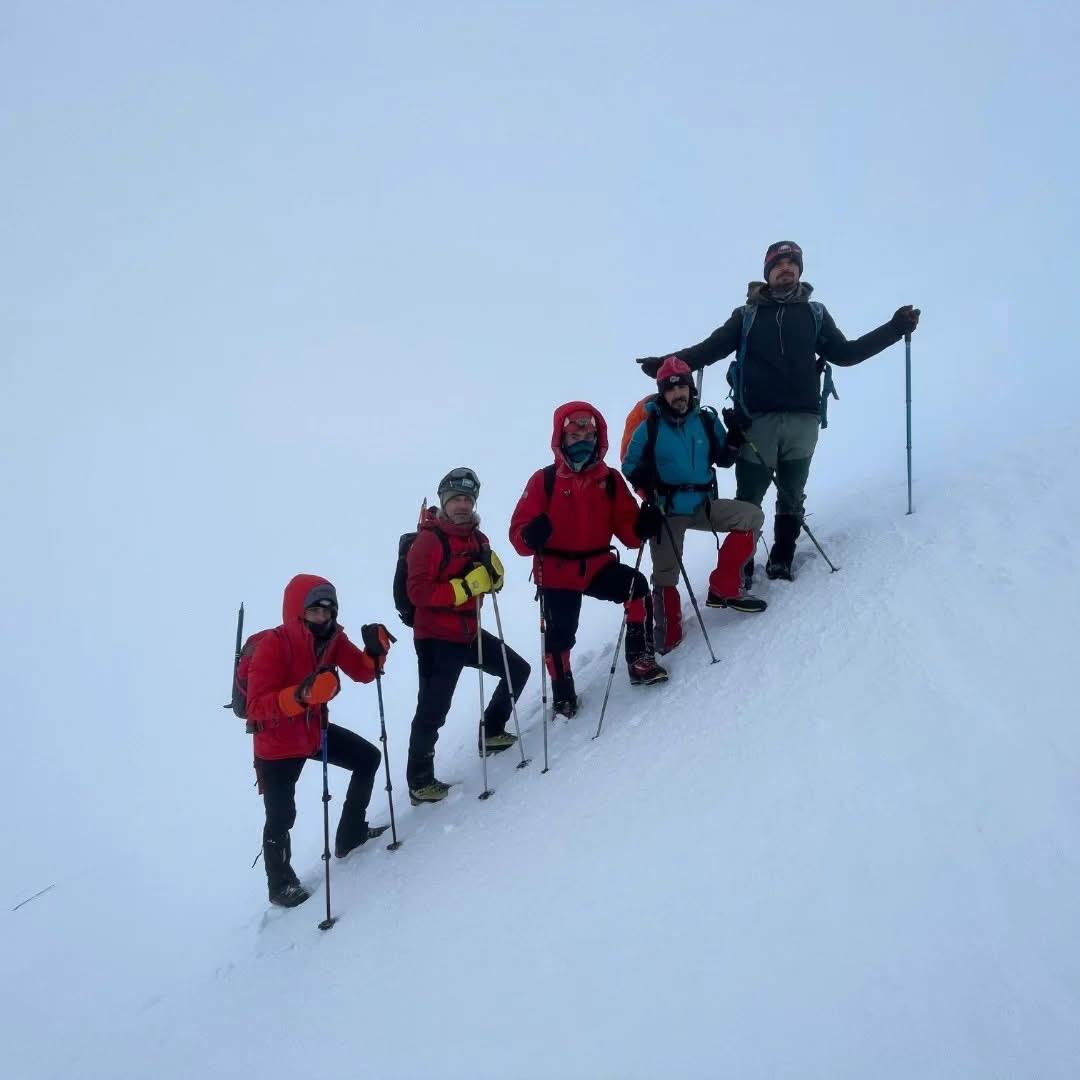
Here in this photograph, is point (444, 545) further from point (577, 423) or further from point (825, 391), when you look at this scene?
point (825, 391)

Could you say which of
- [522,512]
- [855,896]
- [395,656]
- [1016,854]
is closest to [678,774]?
[855,896]

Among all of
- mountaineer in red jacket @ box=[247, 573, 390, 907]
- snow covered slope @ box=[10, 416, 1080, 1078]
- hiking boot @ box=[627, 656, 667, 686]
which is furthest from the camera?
hiking boot @ box=[627, 656, 667, 686]

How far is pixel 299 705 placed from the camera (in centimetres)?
543

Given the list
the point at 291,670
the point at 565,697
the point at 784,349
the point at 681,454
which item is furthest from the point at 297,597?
the point at 784,349

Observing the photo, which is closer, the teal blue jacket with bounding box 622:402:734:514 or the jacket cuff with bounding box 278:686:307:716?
the jacket cuff with bounding box 278:686:307:716

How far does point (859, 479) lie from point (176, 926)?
10.1m

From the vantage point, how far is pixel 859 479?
32.2 ft

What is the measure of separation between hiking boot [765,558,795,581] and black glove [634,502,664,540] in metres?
1.19

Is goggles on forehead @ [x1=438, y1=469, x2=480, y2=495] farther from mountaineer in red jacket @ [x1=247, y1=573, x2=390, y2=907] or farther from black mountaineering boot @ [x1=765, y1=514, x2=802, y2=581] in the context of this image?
black mountaineering boot @ [x1=765, y1=514, x2=802, y2=581]

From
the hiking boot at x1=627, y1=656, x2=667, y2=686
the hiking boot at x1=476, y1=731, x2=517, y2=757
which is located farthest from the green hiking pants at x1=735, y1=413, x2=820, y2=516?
the hiking boot at x1=476, y1=731, x2=517, y2=757

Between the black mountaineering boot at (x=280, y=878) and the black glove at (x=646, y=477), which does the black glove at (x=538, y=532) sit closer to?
the black glove at (x=646, y=477)

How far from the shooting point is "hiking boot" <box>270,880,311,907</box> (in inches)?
237

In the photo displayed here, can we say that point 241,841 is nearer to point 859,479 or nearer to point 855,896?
point 859,479

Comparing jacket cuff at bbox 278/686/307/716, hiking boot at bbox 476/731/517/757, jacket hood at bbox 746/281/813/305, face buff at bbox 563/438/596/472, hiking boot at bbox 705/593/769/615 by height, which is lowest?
hiking boot at bbox 476/731/517/757
